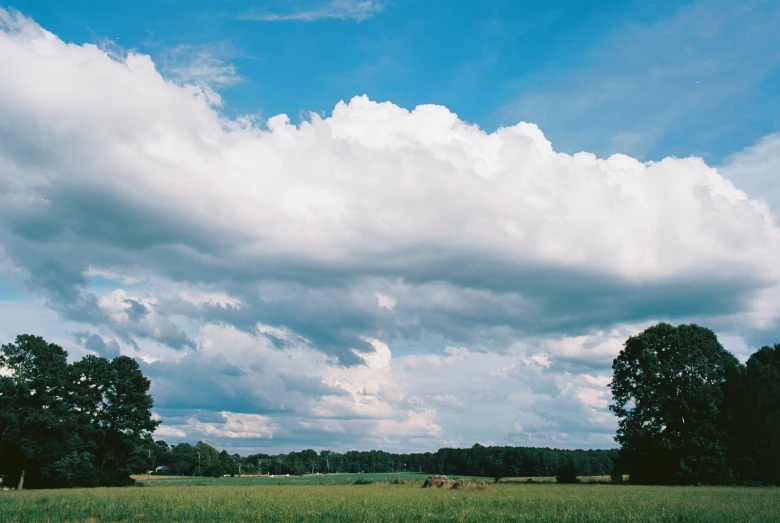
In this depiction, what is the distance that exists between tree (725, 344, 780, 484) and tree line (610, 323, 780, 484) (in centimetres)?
10

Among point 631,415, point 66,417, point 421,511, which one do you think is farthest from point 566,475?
point 66,417

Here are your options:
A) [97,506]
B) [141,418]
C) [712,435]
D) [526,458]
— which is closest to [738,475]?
[712,435]

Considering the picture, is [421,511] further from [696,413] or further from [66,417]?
[66,417]

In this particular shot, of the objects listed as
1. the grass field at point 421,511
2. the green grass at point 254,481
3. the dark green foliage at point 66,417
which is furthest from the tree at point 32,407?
the grass field at point 421,511

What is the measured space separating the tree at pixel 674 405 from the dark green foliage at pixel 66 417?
6611cm

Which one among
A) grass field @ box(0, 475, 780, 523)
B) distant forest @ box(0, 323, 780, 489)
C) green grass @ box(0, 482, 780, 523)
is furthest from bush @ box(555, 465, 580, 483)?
green grass @ box(0, 482, 780, 523)

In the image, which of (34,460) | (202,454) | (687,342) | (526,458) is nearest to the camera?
(687,342)

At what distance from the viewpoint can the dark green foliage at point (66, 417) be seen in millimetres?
70500

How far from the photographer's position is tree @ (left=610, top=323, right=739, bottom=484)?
6381 cm

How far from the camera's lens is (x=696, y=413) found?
213 ft

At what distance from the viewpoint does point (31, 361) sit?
72.3m

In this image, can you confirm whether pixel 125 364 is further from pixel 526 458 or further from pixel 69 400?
pixel 526 458

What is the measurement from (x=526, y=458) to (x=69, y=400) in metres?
128

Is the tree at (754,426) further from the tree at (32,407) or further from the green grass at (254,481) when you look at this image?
the tree at (32,407)
